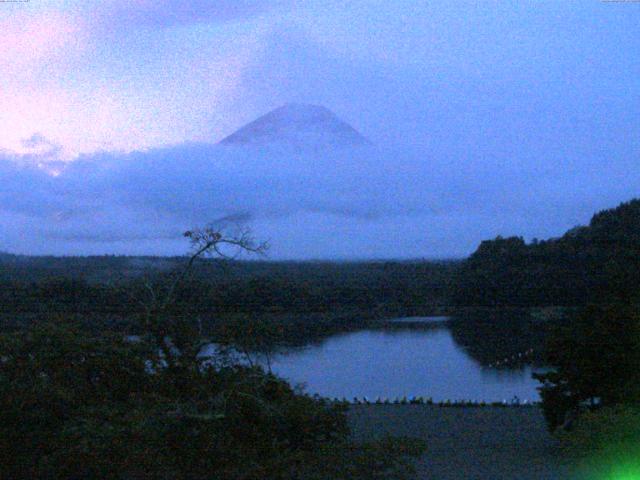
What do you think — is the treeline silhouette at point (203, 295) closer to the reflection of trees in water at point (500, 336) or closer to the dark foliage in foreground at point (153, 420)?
the dark foliage in foreground at point (153, 420)

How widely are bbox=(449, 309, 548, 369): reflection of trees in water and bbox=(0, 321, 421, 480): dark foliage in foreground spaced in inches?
720

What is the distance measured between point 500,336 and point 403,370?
519 centimetres

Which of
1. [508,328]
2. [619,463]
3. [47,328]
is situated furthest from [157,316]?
[508,328]

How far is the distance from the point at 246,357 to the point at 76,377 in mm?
1951

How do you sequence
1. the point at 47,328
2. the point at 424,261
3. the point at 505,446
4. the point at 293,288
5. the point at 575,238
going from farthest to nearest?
the point at 424,261 < the point at 575,238 < the point at 293,288 < the point at 505,446 < the point at 47,328

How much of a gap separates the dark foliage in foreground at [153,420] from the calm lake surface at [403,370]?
1010 cm

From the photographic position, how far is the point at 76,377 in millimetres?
8820

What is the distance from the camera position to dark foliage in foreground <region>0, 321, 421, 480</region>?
722 centimetres

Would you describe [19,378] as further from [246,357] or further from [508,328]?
[508,328]

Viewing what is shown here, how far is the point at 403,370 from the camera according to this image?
25.0 m

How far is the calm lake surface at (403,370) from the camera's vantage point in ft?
71.7

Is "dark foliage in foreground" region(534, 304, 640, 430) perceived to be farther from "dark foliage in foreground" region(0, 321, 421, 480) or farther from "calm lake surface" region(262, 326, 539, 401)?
"dark foliage in foreground" region(0, 321, 421, 480)

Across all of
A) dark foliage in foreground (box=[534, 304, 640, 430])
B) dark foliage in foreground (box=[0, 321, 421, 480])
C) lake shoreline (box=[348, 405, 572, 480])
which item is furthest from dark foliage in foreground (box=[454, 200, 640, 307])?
dark foliage in foreground (box=[0, 321, 421, 480])

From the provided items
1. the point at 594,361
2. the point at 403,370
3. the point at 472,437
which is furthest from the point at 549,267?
the point at 594,361
